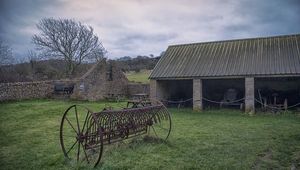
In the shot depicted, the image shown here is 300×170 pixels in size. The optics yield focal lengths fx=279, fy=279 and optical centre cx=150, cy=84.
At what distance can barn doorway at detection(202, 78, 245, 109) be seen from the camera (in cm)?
1941

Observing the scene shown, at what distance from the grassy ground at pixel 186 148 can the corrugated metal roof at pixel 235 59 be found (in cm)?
474

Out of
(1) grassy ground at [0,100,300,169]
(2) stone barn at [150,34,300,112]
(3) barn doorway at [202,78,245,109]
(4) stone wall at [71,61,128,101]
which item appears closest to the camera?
(1) grassy ground at [0,100,300,169]

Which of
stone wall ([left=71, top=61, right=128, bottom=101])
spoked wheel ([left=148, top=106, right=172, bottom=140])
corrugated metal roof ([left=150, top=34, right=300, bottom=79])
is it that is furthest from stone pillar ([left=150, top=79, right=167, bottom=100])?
spoked wheel ([left=148, top=106, right=172, bottom=140])

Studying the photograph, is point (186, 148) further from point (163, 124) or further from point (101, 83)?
point (101, 83)

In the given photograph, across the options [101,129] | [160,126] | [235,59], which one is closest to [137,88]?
[235,59]

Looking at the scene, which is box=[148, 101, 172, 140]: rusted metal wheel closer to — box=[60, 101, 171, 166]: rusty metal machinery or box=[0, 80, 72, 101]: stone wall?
box=[60, 101, 171, 166]: rusty metal machinery

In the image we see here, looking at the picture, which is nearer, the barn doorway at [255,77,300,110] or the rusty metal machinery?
the rusty metal machinery

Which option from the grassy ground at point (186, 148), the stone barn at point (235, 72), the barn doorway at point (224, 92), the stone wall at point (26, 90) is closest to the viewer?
the grassy ground at point (186, 148)

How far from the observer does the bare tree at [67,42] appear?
102 feet

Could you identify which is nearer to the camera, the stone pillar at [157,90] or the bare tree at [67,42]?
the stone pillar at [157,90]

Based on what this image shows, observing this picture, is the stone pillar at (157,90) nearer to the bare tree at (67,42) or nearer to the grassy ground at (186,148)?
the grassy ground at (186,148)

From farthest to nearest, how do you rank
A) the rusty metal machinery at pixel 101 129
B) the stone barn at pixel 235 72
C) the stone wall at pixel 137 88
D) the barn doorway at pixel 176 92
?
the stone wall at pixel 137 88 < the barn doorway at pixel 176 92 < the stone barn at pixel 235 72 < the rusty metal machinery at pixel 101 129

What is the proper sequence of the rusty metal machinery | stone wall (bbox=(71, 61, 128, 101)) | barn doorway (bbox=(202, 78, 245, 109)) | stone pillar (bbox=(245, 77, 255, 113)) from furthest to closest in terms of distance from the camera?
stone wall (bbox=(71, 61, 128, 101)) → barn doorway (bbox=(202, 78, 245, 109)) → stone pillar (bbox=(245, 77, 255, 113)) → the rusty metal machinery

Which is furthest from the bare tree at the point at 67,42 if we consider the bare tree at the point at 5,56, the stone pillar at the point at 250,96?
the stone pillar at the point at 250,96
